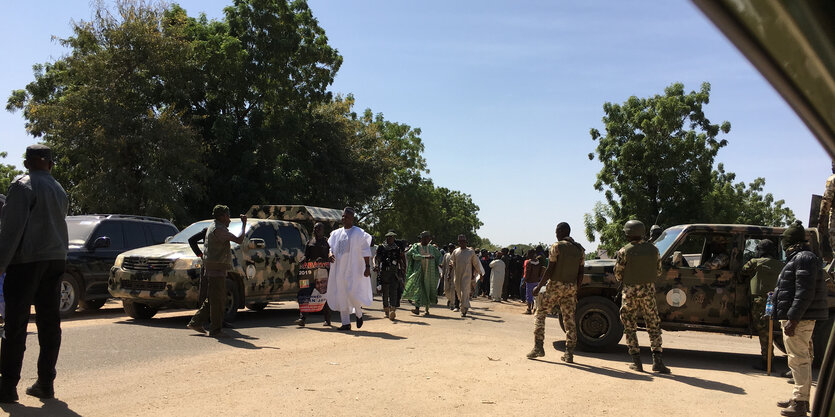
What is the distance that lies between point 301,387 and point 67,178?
24.4 m

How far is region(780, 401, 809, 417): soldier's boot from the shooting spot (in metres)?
6.36

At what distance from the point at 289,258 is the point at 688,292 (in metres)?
7.24

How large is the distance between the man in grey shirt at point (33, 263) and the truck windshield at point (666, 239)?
8284 millimetres

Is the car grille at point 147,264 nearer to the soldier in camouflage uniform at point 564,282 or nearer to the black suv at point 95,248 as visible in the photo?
the black suv at point 95,248

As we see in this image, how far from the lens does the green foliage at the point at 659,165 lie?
35406 millimetres

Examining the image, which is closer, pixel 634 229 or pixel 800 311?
pixel 800 311

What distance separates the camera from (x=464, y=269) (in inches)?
651

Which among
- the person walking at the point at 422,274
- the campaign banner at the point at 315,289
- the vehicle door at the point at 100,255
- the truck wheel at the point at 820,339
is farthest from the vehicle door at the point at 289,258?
the truck wheel at the point at 820,339

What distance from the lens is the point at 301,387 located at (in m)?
6.62

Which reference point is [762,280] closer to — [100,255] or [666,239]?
[666,239]

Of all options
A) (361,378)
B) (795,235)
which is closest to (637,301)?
(795,235)

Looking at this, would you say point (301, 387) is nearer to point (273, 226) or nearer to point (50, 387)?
point (50, 387)

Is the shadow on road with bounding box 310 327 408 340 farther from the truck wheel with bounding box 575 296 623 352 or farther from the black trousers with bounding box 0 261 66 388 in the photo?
the black trousers with bounding box 0 261 66 388

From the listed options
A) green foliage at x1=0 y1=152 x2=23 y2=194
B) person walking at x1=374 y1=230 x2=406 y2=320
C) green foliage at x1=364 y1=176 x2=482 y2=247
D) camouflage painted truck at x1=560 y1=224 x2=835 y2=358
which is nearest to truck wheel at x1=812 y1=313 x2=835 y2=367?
camouflage painted truck at x1=560 y1=224 x2=835 y2=358
